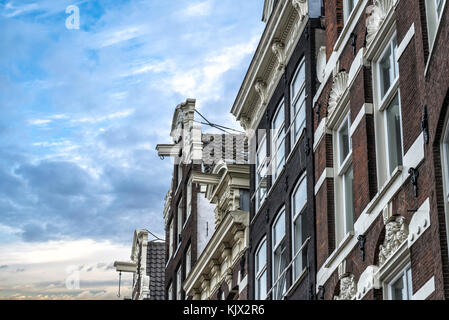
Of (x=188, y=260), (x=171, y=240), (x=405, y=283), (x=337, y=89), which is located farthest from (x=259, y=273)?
(x=171, y=240)

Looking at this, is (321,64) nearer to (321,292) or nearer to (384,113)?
(384,113)

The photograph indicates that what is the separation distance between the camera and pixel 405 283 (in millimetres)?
17906

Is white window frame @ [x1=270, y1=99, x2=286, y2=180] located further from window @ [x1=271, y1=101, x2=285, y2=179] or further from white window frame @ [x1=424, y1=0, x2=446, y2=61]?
white window frame @ [x1=424, y1=0, x2=446, y2=61]

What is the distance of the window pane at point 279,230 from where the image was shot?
28.2 meters

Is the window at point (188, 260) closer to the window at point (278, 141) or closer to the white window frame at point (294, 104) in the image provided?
the window at point (278, 141)

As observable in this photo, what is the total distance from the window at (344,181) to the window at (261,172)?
7.46 metres

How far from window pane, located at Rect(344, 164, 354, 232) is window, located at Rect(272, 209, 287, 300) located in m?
5.04

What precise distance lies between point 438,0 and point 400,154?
10.3 feet

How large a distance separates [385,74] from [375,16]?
4.27 feet

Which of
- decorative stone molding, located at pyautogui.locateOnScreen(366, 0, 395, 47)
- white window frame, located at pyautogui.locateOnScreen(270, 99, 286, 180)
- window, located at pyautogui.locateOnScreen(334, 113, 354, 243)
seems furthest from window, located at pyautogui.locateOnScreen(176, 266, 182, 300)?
decorative stone molding, located at pyautogui.locateOnScreen(366, 0, 395, 47)
